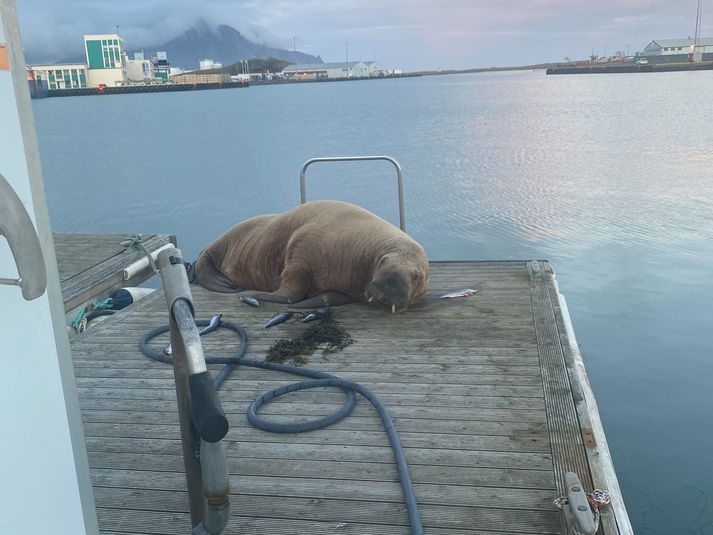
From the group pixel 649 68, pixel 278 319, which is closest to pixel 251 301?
pixel 278 319

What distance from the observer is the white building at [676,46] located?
3565 inches

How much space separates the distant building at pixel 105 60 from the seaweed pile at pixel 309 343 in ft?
323

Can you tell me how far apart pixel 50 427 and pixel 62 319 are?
19 cm

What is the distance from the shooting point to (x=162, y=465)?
2779 millimetres

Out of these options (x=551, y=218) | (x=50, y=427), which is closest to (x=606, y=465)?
(x=50, y=427)

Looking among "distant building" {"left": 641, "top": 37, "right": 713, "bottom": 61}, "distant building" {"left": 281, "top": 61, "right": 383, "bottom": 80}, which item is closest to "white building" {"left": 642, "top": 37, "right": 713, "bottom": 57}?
"distant building" {"left": 641, "top": 37, "right": 713, "bottom": 61}

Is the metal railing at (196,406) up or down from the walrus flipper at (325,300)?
up

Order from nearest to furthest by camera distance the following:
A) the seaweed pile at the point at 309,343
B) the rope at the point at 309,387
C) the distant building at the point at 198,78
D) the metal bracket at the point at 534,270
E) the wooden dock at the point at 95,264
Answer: the rope at the point at 309,387 < the seaweed pile at the point at 309,343 < the metal bracket at the point at 534,270 < the wooden dock at the point at 95,264 < the distant building at the point at 198,78

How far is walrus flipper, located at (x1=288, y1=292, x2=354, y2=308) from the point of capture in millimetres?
4789

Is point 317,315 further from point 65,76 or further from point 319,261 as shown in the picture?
point 65,76

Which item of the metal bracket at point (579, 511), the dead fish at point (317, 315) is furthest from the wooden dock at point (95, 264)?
the metal bracket at point (579, 511)

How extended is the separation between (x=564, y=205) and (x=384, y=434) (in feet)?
34.6

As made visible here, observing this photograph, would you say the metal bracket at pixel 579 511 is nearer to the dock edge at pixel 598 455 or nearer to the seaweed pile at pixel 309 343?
the dock edge at pixel 598 455

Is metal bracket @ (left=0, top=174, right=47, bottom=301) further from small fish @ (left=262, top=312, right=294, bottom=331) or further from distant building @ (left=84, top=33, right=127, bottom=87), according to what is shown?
distant building @ (left=84, top=33, right=127, bottom=87)
